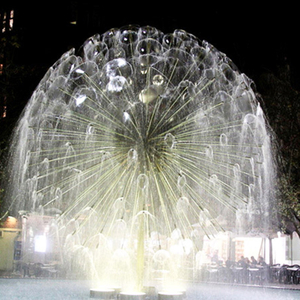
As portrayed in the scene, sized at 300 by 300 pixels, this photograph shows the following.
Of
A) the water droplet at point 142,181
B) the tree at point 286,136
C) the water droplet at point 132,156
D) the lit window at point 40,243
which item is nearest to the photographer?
the water droplet at point 142,181

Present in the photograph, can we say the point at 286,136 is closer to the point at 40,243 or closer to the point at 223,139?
the point at 223,139

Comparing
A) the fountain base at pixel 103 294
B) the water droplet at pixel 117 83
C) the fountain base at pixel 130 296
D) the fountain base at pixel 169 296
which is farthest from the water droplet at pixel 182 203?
the water droplet at pixel 117 83

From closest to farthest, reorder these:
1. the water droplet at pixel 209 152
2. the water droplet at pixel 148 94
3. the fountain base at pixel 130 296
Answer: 1. the fountain base at pixel 130 296
2. the water droplet at pixel 148 94
3. the water droplet at pixel 209 152

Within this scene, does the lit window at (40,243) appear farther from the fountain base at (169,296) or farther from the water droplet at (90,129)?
the fountain base at (169,296)

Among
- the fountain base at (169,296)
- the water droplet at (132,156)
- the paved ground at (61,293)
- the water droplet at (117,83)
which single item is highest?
the water droplet at (117,83)

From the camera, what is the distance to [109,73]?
15.0 metres

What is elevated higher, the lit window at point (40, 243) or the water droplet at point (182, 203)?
the water droplet at point (182, 203)

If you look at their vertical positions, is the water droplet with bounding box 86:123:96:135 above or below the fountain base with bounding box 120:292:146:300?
above

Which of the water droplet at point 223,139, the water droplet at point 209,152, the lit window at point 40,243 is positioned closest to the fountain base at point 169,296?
the water droplet at point 209,152

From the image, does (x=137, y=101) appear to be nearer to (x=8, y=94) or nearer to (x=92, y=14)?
(x=8, y=94)

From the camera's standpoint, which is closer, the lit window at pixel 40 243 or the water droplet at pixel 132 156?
the water droplet at pixel 132 156

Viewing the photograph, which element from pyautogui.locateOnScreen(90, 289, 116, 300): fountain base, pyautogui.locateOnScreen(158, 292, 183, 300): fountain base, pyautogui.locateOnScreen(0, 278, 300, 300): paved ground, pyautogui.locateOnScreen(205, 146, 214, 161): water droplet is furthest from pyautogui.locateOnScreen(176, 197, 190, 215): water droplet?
pyautogui.locateOnScreen(90, 289, 116, 300): fountain base

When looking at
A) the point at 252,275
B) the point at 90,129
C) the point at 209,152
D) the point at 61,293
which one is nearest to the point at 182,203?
the point at 209,152

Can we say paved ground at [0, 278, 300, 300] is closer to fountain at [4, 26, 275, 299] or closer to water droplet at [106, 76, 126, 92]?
fountain at [4, 26, 275, 299]
